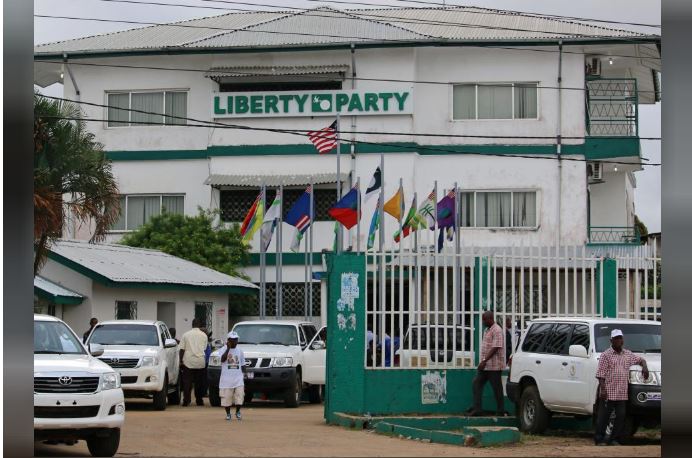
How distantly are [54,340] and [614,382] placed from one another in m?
7.08

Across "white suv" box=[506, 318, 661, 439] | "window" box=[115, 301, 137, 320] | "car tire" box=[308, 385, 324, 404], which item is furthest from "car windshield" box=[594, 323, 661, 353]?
"window" box=[115, 301, 137, 320]

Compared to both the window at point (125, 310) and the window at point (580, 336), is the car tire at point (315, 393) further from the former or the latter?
the window at point (580, 336)

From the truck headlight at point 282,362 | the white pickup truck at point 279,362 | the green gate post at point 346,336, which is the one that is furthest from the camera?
the truck headlight at point 282,362

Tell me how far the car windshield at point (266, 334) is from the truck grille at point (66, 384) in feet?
37.8

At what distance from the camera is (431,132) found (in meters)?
43.5

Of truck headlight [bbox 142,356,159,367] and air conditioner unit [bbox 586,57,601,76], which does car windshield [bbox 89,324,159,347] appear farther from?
air conditioner unit [bbox 586,57,601,76]

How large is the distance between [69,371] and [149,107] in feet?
105

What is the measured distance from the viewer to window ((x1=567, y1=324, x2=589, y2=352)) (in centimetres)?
1792

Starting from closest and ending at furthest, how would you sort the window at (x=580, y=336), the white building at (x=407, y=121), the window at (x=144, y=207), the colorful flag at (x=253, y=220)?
the window at (x=580, y=336) < the colorful flag at (x=253, y=220) < the white building at (x=407, y=121) < the window at (x=144, y=207)

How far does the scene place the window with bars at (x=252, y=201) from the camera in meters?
44.2

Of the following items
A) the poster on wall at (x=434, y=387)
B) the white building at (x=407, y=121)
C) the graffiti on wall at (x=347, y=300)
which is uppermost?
the white building at (x=407, y=121)

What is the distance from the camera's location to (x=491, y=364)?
20.0 metres

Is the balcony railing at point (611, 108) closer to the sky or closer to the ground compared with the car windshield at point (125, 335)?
closer to the sky

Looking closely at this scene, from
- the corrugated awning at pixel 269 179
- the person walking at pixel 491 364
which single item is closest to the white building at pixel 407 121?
the corrugated awning at pixel 269 179
